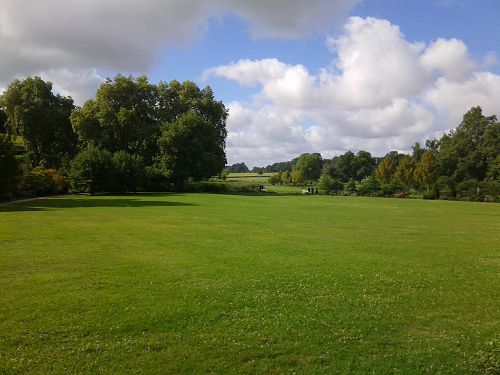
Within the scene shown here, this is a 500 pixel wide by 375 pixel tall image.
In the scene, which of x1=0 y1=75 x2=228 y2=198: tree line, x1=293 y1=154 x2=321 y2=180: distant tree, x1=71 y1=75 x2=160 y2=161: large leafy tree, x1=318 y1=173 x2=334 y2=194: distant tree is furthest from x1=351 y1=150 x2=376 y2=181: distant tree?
x1=71 y1=75 x2=160 y2=161: large leafy tree

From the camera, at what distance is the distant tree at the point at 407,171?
309ft

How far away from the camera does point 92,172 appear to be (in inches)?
2195

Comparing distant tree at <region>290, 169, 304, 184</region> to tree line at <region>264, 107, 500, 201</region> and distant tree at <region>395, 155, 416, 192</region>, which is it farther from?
tree line at <region>264, 107, 500, 201</region>

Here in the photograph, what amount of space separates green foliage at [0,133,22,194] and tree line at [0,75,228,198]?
1686 centimetres

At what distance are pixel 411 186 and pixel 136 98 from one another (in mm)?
62304

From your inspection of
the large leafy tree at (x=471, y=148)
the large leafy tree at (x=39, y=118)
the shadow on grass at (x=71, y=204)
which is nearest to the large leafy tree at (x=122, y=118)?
the large leafy tree at (x=39, y=118)

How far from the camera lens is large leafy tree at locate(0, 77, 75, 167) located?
64.6 meters

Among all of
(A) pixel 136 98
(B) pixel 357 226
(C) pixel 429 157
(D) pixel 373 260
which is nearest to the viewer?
(D) pixel 373 260

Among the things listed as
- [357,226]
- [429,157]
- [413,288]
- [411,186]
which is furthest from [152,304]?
[411,186]

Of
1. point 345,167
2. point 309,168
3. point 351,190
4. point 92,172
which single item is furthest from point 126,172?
point 309,168

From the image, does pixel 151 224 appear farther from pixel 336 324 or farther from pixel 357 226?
pixel 336 324

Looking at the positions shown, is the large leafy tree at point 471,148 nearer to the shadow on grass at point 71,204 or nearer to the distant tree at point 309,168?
the shadow on grass at point 71,204

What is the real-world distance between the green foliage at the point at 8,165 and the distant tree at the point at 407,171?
257ft

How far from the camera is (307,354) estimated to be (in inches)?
275
